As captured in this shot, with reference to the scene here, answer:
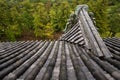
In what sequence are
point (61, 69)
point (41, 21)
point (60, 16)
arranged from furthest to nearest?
1. point (60, 16)
2. point (41, 21)
3. point (61, 69)

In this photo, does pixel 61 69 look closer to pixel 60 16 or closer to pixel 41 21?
pixel 41 21

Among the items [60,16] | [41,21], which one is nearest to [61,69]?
[41,21]

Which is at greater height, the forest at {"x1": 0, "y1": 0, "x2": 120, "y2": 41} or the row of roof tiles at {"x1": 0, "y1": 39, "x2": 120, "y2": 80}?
the forest at {"x1": 0, "y1": 0, "x2": 120, "y2": 41}

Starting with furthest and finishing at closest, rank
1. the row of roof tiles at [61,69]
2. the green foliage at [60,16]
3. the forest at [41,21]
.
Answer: the green foliage at [60,16]
the forest at [41,21]
the row of roof tiles at [61,69]

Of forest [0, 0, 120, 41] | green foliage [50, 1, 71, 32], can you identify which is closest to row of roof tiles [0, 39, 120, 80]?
forest [0, 0, 120, 41]

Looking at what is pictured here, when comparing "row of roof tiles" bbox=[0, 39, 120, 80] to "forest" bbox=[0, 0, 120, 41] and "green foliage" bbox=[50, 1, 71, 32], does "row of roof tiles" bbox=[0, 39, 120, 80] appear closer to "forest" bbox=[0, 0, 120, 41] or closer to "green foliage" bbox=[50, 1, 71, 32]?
"forest" bbox=[0, 0, 120, 41]

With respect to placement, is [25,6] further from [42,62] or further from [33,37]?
[42,62]

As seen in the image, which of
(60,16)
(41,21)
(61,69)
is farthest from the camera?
(60,16)

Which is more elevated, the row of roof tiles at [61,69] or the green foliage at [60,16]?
the green foliage at [60,16]

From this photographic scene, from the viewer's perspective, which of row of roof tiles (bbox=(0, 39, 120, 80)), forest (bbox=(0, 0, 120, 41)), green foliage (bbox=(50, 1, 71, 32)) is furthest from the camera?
green foliage (bbox=(50, 1, 71, 32))

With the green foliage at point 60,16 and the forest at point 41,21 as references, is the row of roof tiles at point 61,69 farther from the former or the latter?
the green foliage at point 60,16

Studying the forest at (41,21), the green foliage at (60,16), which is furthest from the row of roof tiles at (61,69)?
the green foliage at (60,16)
